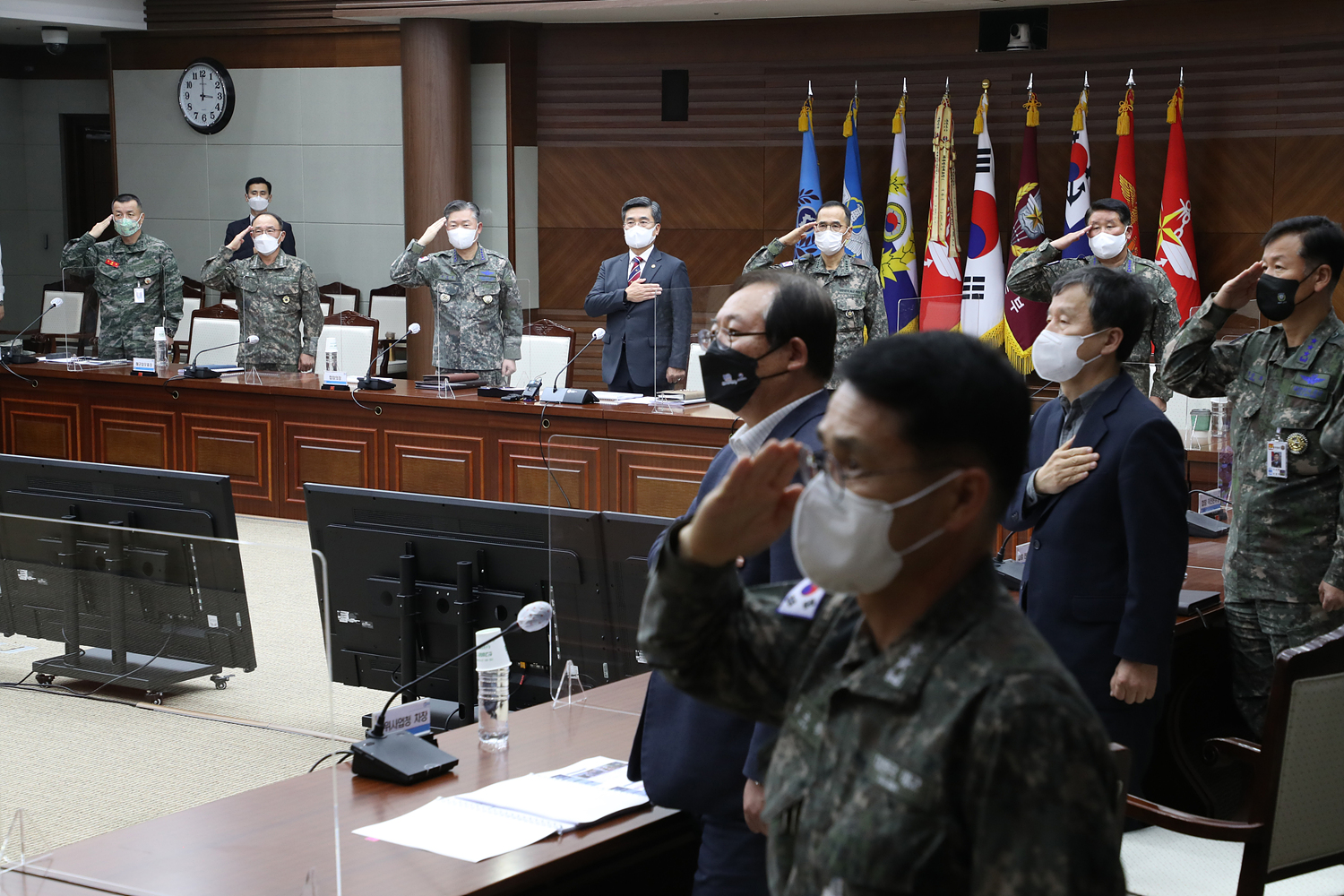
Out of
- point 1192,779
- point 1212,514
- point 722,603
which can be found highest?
point 722,603

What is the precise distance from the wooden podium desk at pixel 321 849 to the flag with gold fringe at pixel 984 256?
20.8ft

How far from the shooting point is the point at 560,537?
2588 millimetres

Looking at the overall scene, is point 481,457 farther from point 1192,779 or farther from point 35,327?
point 35,327

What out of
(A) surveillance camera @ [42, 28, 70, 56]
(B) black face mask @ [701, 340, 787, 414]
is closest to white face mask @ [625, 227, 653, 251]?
(B) black face mask @ [701, 340, 787, 414]

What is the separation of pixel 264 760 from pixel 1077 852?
1214 millimetres

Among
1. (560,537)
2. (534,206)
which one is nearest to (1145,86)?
(534,206)

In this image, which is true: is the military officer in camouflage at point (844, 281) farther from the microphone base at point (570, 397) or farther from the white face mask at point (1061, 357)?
the white face mask at point (1061, 357)

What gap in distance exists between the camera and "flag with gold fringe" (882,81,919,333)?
8.26m

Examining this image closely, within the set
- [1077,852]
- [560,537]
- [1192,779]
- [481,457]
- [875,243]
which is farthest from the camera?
[875,243]

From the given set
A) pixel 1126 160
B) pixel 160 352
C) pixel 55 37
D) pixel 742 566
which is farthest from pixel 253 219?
pixel 742 566

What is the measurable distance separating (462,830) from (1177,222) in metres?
6.89

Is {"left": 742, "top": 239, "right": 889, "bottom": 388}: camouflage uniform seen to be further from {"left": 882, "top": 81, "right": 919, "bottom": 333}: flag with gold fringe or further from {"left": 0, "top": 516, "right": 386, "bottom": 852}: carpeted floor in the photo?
{"left": 0, "top": 516, "right": 386, "bottom": 852}: carpeted floor

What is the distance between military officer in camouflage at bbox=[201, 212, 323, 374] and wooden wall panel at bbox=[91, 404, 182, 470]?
0.65 metres

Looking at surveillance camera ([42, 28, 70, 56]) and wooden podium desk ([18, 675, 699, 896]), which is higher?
surveillance camera ([42, 28, 70, 56])
